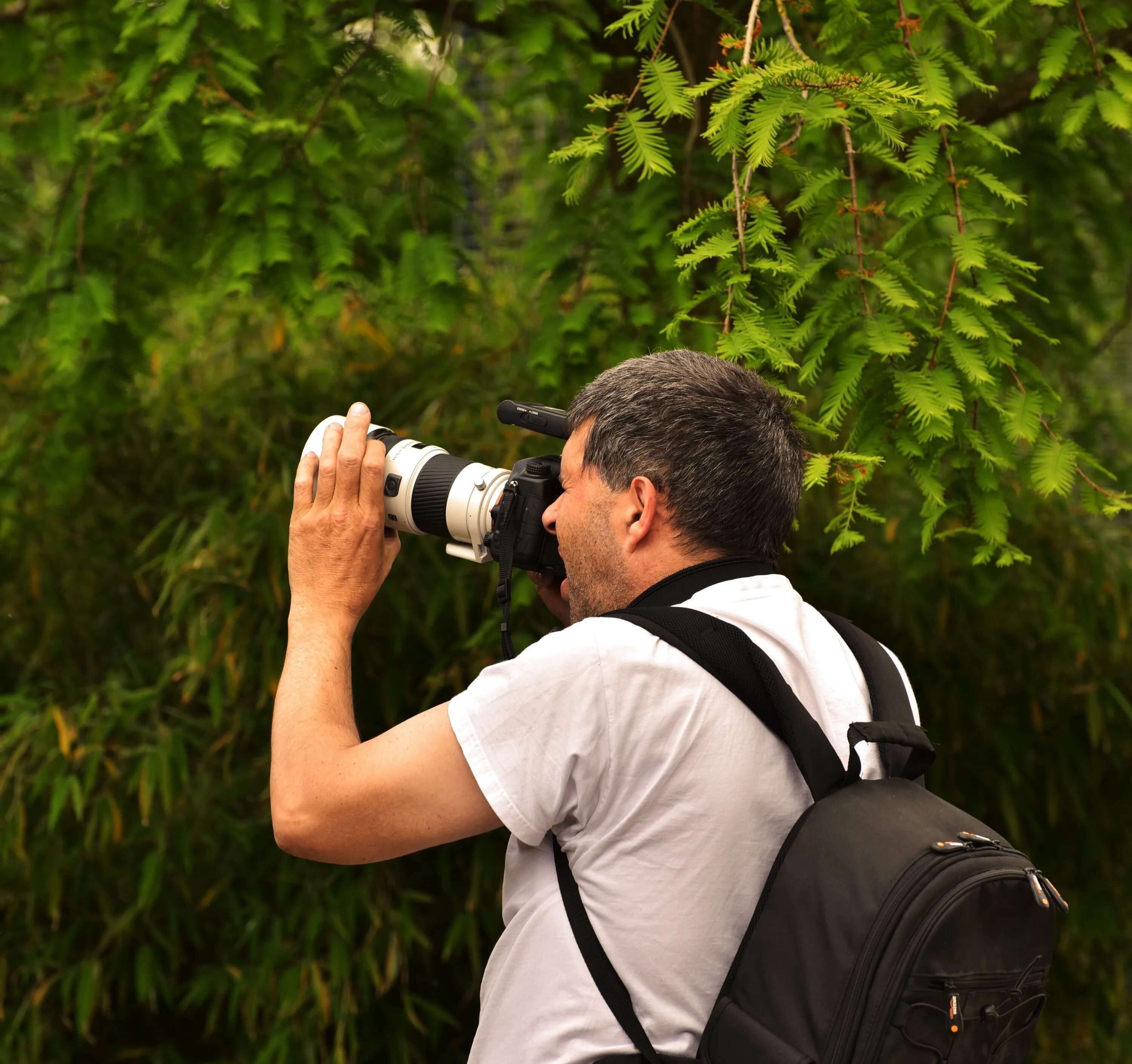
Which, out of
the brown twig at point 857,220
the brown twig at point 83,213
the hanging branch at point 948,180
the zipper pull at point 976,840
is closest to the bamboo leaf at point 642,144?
the brown twig at point 857,220

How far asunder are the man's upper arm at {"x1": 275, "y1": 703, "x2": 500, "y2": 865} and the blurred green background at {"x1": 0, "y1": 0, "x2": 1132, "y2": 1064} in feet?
3.35

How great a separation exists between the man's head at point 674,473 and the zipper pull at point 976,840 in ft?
1.17

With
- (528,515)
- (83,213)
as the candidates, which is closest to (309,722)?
(528,515)

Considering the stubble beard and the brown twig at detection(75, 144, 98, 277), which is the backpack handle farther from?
the brown twig at detection(75, 144, 98, 277)

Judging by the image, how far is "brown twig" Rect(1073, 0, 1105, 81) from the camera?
1.72 metres

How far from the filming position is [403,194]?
2129 millimetres

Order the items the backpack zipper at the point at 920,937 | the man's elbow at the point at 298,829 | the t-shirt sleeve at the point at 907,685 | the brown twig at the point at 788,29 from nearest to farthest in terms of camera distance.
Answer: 1. the backpack zipper at the point at 920,937
2. the man's elbow at the point at 298,829
3. the t-shirt sleeve at the point at 907,685
4. the brown twig at the point at 788,29

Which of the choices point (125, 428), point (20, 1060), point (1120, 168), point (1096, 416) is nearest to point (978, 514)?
point (1096, 416)

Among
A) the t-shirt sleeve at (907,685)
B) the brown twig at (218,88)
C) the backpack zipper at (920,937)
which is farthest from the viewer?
the brown twig at (218,88)

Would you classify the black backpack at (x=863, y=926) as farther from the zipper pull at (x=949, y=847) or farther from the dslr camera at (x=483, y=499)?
the dslr camera at (x=483, y=499)

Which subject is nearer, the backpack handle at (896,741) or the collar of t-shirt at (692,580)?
the backpack handle at (896,741)

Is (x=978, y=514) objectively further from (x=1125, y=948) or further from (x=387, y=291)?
(x=1125, y=948)

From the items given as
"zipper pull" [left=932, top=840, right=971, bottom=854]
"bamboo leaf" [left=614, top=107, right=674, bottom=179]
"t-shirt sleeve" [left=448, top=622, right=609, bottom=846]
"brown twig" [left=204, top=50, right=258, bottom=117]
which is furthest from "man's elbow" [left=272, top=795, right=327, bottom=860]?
"brown twig" [left=204, top=50, right=258, bottom=117]

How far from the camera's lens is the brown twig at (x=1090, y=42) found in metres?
1.72
